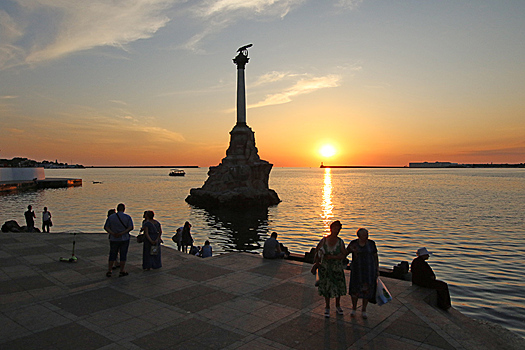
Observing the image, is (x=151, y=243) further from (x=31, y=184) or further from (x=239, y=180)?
(x=31, y=184)

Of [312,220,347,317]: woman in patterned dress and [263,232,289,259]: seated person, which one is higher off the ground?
[312,220,347,317]: woman in patterned dress

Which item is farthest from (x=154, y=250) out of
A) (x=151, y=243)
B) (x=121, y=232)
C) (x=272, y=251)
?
(x=272, y=251)

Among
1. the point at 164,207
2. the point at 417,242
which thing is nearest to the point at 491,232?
the point at 417,242

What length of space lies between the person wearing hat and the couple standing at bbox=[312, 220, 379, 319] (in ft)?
7.79

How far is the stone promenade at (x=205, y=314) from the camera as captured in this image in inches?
239

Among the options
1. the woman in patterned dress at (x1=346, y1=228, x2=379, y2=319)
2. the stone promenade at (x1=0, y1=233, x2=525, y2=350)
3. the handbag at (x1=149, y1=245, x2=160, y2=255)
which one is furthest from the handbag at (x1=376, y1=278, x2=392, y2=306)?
the handbag at (x1=149, y1=245, x2=160, y2=255)

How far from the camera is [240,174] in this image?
51312mm

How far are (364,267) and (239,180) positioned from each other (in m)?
44.7

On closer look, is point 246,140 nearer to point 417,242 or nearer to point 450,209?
point 450,209

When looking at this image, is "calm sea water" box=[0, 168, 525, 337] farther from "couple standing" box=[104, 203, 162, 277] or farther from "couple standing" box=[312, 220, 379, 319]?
"couple standing" box=[104, 203, 162, 277]

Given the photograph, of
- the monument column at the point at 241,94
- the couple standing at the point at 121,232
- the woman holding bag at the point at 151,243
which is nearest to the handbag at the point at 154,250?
the woman holding bag at the point at 151,243

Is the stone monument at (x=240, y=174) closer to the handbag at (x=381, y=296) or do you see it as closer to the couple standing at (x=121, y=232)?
the couple standing at (x=121, y=232)

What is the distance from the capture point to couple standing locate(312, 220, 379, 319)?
713 centimetres

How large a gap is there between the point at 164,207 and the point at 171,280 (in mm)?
42976
